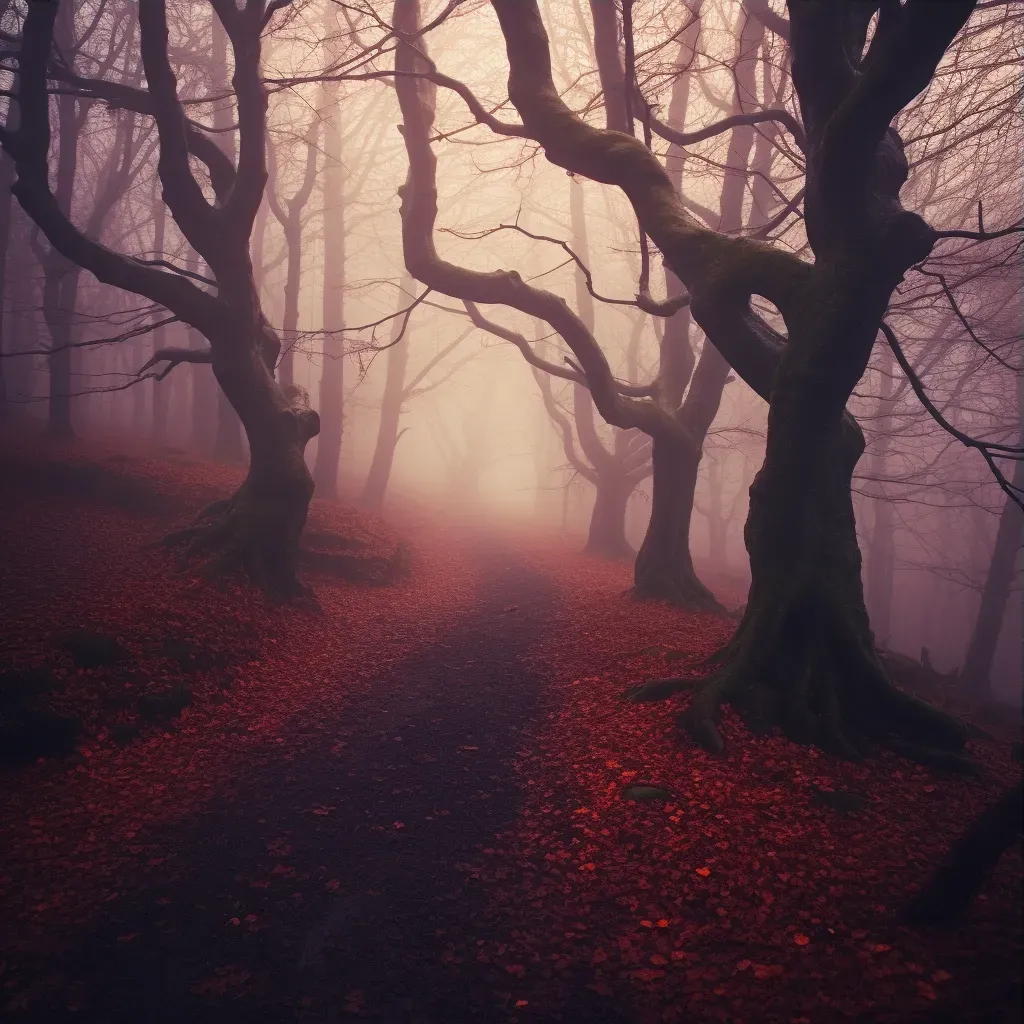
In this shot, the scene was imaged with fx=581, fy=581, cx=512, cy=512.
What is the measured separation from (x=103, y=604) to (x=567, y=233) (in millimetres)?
19984

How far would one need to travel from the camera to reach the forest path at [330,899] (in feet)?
8.66

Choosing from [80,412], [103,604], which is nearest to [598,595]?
[103,604]

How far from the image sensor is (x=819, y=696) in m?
4.92

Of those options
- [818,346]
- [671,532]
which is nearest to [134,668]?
[818,346]

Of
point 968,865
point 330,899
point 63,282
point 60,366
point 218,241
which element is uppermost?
point 63,282

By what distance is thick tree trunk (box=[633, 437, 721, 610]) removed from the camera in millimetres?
10461

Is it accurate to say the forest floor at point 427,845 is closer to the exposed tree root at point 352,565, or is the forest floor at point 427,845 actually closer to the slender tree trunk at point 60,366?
the exposed tree root at point 352,565

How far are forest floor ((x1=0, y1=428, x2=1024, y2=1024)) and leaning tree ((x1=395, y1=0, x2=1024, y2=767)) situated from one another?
1.82 feet

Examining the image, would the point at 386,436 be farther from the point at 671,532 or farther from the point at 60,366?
the point at 671,532

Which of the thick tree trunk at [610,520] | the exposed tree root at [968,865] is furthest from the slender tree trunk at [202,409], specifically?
the exposed tree root at [968,865]

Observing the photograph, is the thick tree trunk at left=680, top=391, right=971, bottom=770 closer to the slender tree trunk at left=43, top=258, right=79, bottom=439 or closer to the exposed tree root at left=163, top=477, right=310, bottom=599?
the exposed tree root at left=163, top=477, right=310, bottom=599

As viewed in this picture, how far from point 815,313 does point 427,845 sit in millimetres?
4906

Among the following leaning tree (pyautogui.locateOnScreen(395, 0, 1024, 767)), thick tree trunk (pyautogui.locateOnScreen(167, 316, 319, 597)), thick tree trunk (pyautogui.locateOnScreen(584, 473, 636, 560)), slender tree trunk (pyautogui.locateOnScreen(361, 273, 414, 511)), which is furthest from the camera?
slender tree trunk (pyautogui.locateOnScreen(361, 273, 414, 511))

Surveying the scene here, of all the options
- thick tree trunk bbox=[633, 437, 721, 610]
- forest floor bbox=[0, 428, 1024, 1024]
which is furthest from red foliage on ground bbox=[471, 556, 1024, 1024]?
thick tree trunk bbox=[633, 437, 721, 610]
